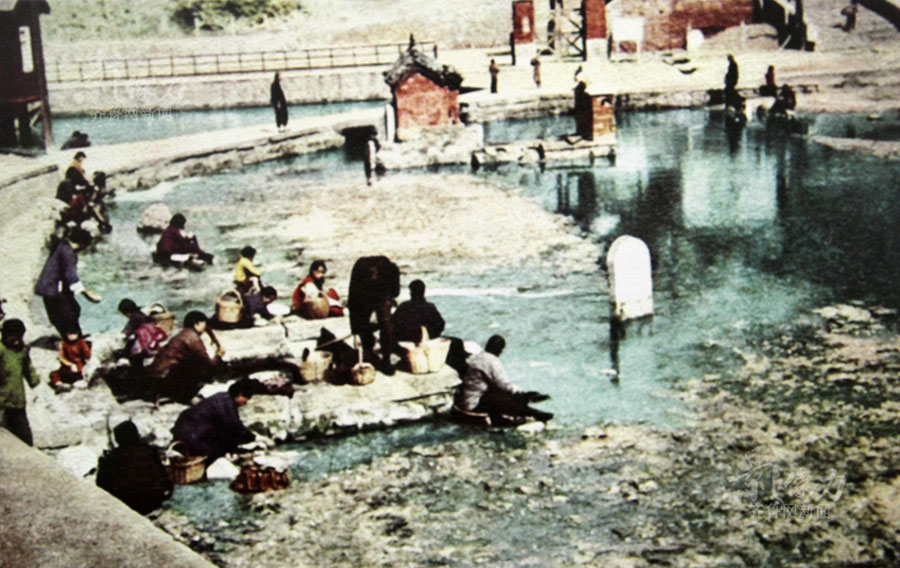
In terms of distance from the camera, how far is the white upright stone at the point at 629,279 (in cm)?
1266

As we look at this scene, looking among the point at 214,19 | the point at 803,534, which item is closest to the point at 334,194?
the point at 803,534

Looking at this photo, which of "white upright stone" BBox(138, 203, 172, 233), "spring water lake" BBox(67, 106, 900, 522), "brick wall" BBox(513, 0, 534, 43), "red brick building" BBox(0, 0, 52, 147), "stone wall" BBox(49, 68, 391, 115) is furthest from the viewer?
"stone wall" BBox(49, 68, 391, 115)

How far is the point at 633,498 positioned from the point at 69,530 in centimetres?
448

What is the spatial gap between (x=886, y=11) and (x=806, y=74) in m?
4.87

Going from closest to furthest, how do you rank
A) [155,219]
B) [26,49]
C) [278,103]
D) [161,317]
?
[161,317] < [155,219] < [26,49] < [278,103]

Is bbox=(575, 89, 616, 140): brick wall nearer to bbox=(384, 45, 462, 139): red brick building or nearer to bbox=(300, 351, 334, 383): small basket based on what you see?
bbox=(384, 45, 462, 139): red brick building

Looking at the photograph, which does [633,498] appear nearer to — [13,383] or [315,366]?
[315,366]

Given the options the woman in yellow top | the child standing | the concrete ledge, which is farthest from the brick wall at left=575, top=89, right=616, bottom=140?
the concrete ledge

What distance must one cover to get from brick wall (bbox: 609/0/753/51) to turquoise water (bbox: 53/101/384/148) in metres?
11.8

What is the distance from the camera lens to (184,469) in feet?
29.3

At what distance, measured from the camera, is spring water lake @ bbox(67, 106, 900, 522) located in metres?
10.8

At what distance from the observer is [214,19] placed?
156ft

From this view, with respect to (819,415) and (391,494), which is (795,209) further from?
(391,494)

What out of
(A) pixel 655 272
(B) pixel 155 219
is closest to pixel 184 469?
(A) pixel 655 272
